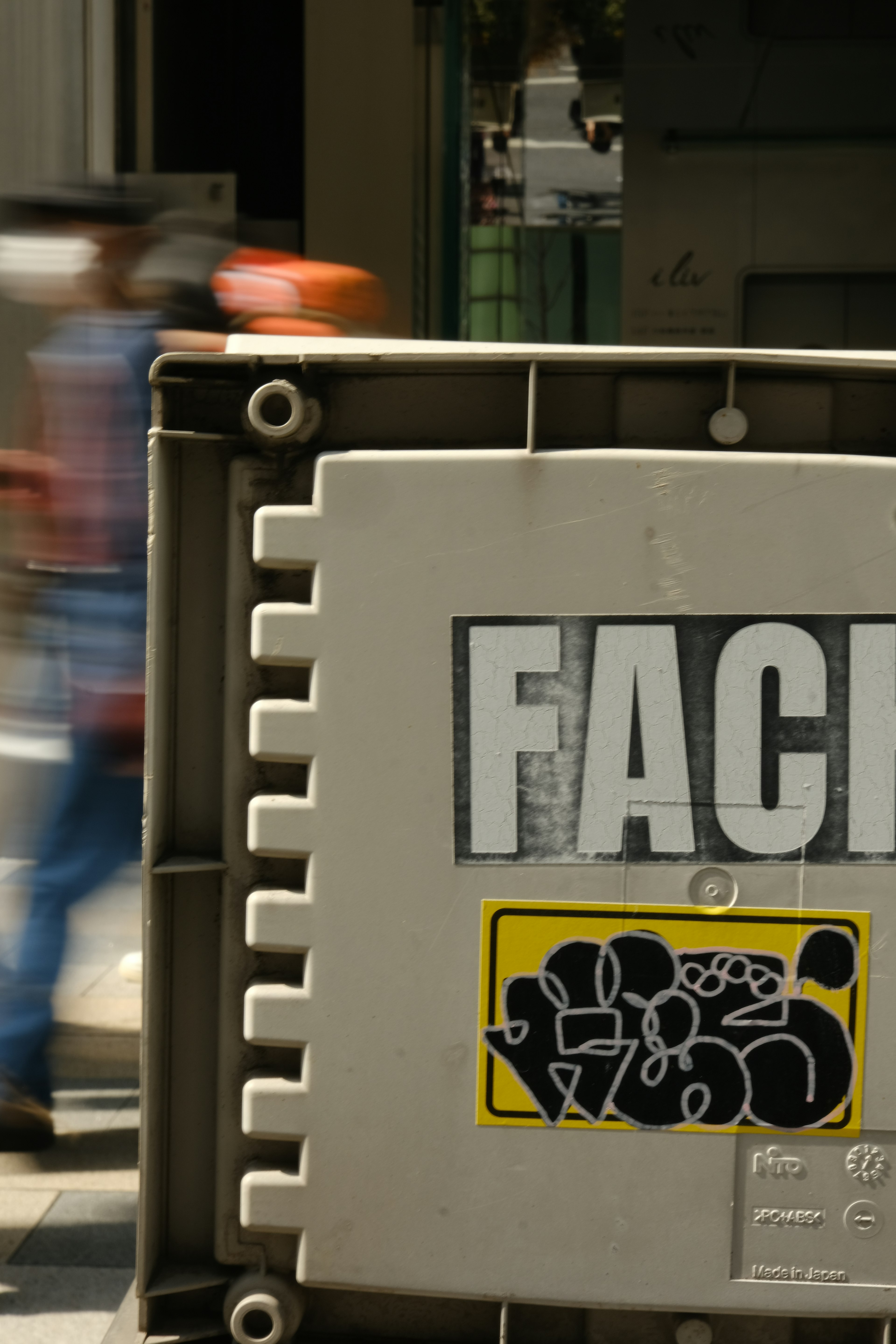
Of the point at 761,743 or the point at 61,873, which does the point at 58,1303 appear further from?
the point at 761,743

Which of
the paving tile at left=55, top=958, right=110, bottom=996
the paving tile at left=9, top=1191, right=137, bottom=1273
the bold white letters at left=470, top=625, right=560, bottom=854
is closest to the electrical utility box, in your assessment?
the bold white letters at left=470, top=625, right=560, bottom=854

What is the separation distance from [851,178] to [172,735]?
19.0ft

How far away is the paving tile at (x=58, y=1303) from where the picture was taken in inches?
95.0

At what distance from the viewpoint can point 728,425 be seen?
5.71 feet

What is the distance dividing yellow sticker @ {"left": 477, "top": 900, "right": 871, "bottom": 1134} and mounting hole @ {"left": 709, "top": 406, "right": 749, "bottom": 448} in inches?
23.0

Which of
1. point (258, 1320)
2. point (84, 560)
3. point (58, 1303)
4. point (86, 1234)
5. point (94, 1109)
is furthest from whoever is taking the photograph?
point (94, 1109)

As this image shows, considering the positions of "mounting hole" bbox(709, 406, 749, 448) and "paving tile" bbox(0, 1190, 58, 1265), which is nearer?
"mounting hole" bbox(709, 406, 749, 448)

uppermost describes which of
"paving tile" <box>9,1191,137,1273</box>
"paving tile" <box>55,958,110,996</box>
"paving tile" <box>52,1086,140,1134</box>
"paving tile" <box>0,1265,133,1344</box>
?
"paving tile" <box>55,958,110,996</box>

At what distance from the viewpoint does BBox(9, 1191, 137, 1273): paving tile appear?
2.64 metres

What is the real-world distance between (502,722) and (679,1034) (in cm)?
45

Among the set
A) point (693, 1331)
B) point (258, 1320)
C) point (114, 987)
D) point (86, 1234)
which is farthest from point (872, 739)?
point (114, 987)

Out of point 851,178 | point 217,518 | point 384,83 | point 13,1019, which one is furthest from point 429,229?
point 217,518

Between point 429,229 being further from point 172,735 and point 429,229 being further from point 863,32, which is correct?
point 172,735

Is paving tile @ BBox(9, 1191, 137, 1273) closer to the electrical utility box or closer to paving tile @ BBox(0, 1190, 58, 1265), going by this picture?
paving tile @ BBox(0, 1190, 58, 1265)
